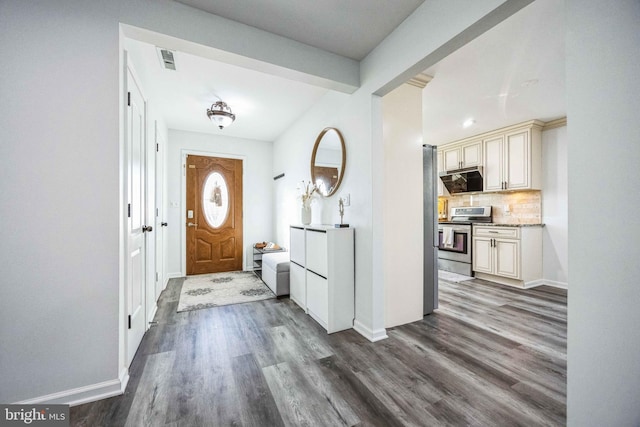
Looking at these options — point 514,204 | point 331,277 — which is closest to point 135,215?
point 331,277

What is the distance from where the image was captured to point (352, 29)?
210cm

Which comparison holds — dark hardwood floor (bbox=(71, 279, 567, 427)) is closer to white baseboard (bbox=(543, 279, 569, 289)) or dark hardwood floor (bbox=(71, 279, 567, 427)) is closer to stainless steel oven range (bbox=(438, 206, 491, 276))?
white baseboard (bbox=(543, 279, 569, 289))

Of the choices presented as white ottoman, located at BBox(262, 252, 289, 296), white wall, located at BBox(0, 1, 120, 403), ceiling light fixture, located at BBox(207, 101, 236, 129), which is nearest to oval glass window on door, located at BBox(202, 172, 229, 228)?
ceiling light fixture, located at BBox(207, 101, 236, 129)

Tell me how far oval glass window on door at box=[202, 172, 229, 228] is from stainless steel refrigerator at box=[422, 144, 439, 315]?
3.68m

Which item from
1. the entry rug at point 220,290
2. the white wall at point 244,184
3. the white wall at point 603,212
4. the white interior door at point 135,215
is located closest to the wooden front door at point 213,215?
the white wall at point 244,184

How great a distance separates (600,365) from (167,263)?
508 cm

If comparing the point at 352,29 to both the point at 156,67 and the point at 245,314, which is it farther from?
the point at 245,314

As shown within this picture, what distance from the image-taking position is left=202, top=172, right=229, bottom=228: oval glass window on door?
194 inches

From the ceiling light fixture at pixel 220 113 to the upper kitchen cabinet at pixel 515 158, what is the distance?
14.3 feet

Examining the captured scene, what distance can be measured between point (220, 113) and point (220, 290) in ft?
8.10

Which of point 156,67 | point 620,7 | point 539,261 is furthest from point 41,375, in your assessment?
point 539,261

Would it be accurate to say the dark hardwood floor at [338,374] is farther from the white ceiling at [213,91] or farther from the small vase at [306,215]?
the white ceiling at [213,91]

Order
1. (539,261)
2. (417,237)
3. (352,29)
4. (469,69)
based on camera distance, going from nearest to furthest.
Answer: (352,29)
(469,69)
(417,237)
(539,261)

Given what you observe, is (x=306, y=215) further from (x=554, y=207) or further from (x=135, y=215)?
(x=554, y=207)
